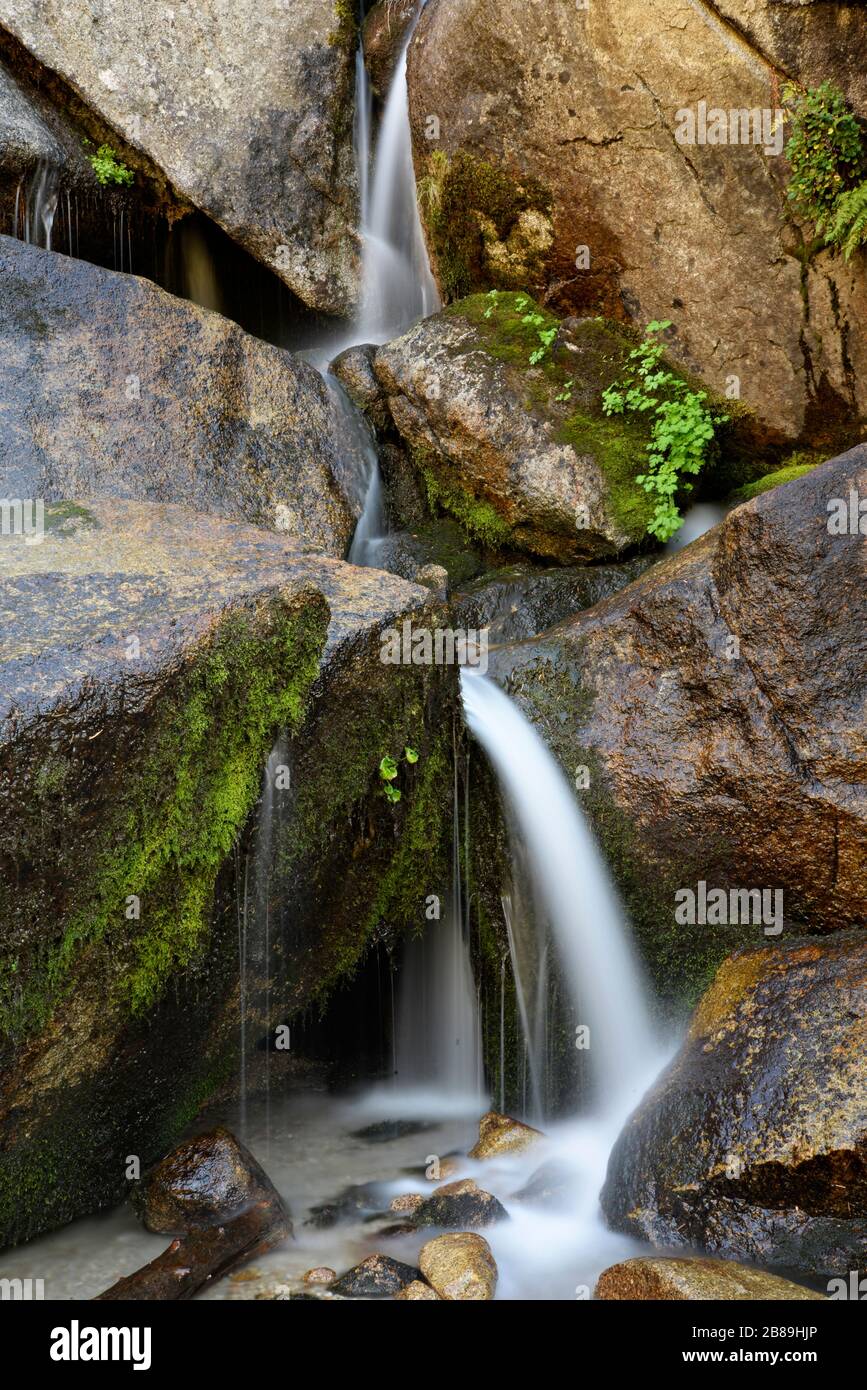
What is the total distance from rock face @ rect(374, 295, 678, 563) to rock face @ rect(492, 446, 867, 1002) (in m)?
2.20

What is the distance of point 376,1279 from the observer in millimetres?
4215

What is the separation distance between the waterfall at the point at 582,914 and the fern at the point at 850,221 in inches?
178

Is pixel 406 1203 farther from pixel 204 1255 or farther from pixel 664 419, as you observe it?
pixel 664 419

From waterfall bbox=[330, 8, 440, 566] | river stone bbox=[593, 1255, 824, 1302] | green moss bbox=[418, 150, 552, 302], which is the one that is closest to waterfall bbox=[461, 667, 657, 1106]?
river stone bbox=[593, 1255, 824, 1302]

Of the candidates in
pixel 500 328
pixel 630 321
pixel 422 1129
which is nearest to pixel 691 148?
pixel 630 321

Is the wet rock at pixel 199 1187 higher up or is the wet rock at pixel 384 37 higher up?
the wet rock at pixel 384 37

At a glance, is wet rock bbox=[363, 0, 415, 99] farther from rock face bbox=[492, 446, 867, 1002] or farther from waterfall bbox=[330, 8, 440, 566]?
rock face bbox=[492, 446, 867, 1002]

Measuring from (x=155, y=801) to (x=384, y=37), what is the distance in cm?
891

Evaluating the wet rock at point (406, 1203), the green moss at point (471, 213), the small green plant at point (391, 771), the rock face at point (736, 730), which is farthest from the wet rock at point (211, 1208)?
the green moss at point (471, 213)

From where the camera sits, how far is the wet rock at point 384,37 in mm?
9992

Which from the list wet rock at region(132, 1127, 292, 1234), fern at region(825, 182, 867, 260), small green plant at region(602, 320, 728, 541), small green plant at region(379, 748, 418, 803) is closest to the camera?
wet rock at region(132, 1127, 292, 1234)

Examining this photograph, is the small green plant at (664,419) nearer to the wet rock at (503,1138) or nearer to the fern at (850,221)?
the fern at (850,221)

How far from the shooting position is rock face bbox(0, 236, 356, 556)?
7059mm

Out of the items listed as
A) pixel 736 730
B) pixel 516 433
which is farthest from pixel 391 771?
pixel 516 433
